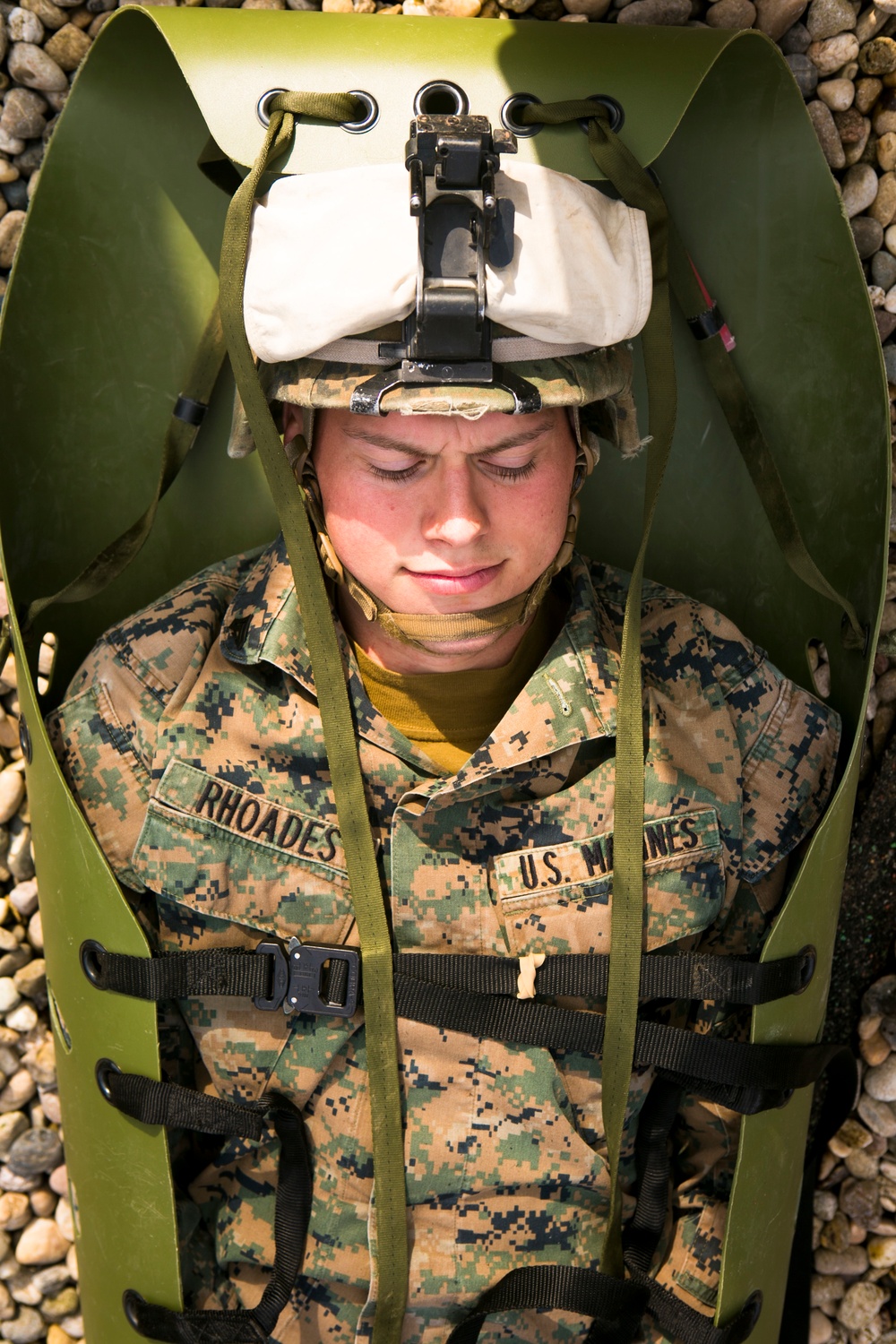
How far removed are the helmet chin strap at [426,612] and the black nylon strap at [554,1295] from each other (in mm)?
900

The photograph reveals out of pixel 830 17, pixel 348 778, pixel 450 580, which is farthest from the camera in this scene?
pixel 830 17

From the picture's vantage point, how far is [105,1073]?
69.2 inches

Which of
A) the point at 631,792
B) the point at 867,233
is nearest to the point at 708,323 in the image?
the point at 867,233

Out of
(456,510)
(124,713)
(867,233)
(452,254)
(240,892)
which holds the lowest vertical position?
(240,892)

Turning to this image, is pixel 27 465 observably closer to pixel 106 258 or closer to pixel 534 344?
pixel 106 258

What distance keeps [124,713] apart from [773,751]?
3.07ft

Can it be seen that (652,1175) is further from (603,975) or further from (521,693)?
(521,693)

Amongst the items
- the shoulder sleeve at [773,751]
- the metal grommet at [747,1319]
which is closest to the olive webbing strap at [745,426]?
the shoulder sleeve at [773,751]

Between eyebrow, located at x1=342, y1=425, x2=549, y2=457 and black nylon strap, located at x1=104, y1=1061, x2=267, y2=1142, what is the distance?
2.95ft

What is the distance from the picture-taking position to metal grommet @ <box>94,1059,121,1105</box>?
1750 millimetres

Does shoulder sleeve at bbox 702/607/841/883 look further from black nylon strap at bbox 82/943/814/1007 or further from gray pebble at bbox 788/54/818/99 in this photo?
gray pebble at bbox 788/54/818/99

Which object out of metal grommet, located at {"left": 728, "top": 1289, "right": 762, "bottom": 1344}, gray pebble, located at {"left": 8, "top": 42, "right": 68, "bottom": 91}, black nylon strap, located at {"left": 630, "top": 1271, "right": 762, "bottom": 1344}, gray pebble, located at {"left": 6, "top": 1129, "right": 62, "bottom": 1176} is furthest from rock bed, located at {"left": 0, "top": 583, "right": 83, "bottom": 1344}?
metal grommet, located at {"left": 728, "top": 1289, "right": 762, "bottom": 1344}

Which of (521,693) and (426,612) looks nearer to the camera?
(426,612)

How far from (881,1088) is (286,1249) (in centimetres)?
107
